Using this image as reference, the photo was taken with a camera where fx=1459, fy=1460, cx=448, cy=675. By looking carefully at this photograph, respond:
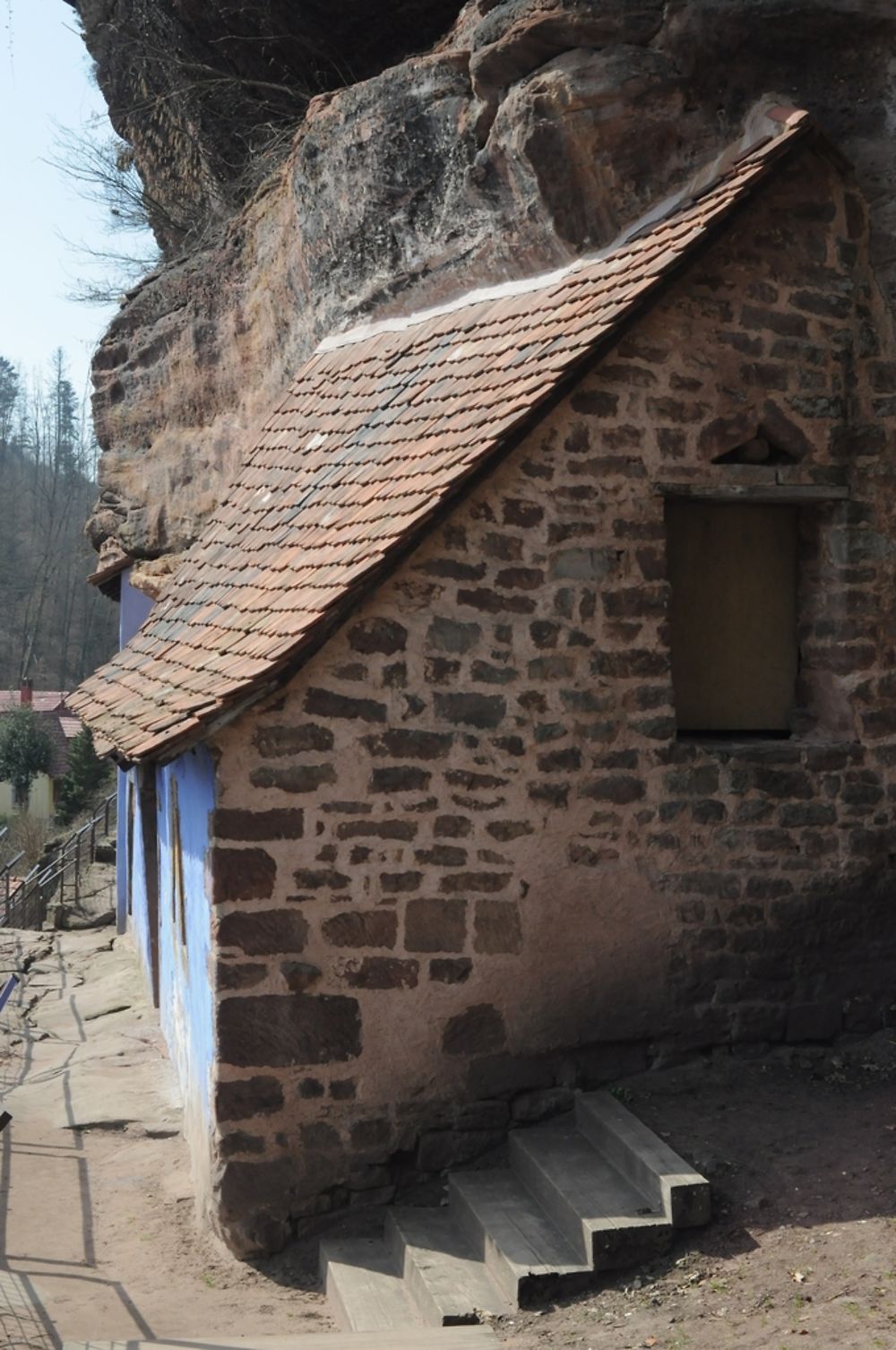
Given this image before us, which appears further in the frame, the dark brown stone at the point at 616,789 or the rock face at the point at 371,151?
the rock face at the point at 371,151

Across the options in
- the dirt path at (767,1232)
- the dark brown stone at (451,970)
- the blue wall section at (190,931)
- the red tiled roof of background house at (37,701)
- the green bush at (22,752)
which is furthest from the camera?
the red tiled roof of background house at (37,701)

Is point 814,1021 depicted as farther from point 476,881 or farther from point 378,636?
point 378,636

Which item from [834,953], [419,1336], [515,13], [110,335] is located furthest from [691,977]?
[110,335]

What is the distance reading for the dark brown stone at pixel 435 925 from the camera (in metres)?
6.01

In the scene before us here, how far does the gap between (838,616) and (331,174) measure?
4.07 meters

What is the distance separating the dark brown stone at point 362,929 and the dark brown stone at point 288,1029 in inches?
9.2

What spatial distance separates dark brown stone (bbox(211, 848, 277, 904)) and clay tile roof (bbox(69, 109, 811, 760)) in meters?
0.51

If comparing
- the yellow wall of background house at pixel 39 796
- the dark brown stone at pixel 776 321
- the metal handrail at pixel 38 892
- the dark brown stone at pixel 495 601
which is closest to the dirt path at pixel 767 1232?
the dark brown stone at pixel 495 601

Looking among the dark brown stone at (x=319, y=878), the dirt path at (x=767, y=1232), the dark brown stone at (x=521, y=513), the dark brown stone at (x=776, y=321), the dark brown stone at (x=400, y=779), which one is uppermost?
the dark brown stone at (x=776, y=321)

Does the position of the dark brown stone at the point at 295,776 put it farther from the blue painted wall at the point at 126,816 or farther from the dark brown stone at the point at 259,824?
the blue painted wall at the point at 126,816

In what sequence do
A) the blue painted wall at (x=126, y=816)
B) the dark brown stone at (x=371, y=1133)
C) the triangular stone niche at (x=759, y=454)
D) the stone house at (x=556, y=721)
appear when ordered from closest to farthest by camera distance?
the stone house at (x=556, y=721), the dark brown stone at (x=371, y=1133), the triangular stone niche at (x=759, y=454), the blue painted wall at (x=126, y=816)

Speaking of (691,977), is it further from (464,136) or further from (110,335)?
(110,335)

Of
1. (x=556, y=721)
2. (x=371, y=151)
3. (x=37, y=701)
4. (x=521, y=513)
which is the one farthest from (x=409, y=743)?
(x=37, y=701)

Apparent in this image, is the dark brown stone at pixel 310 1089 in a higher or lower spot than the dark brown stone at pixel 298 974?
lower
